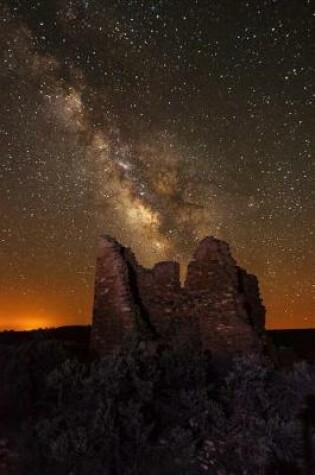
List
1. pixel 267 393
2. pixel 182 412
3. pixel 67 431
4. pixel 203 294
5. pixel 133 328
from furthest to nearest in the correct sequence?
pixel 203 294, pixel 133 328, pixel 267 393, pixel 182 412, pixel 67 431

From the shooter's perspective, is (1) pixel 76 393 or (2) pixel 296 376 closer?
(1) pixel 76 393

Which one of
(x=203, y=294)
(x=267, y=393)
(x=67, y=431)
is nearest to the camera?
(x=67, y=431)

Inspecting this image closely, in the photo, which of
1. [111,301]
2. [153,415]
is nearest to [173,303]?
[111,301]

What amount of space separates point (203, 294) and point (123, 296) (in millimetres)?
2429

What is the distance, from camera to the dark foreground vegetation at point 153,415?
709cm

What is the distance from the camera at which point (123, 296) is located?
1148 centimetres

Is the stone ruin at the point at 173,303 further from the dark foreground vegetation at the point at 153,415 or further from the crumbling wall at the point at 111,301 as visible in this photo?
the dark foreground vegetation at the point at 153,415

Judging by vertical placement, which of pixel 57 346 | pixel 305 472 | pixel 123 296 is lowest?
pixel 305 472

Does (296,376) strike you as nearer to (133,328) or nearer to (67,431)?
(133,328)

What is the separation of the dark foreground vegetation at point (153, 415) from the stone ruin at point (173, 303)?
127cm

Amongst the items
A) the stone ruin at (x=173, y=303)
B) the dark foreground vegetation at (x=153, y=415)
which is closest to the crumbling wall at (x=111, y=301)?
the stone ruin at (x=173, y=303)

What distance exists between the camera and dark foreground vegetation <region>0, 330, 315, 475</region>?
7094 millimetres

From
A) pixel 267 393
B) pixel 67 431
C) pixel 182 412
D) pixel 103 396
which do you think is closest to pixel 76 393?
pixel 103 396

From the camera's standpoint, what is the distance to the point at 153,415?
27.6 feet
